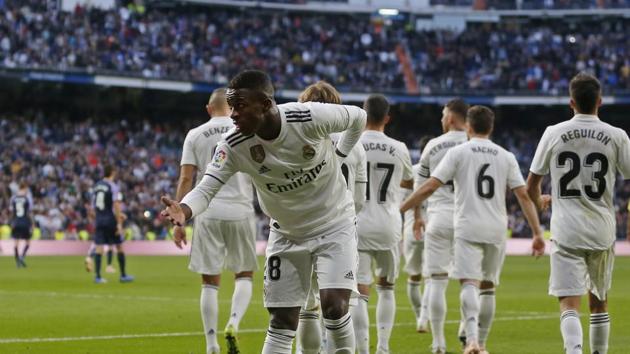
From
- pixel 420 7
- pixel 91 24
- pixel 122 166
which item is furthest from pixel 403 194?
pixel 420 7

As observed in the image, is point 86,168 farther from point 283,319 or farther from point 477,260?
point 283,319

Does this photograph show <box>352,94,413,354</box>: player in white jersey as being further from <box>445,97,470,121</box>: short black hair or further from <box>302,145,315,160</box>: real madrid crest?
<box>302,145,315,160</box>: real madrid crest

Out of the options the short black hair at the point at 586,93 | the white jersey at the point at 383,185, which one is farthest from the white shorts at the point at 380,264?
the short black hair at the point at 586,93

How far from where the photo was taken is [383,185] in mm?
11344

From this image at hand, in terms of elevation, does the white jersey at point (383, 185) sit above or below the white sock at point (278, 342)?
above

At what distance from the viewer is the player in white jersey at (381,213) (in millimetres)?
11109

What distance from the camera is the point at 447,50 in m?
62.6

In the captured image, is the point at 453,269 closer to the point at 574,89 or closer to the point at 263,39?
the point at 574,89

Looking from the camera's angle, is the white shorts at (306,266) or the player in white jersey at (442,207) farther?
the player in white jersey at (442,207)

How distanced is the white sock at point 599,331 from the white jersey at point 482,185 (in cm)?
249

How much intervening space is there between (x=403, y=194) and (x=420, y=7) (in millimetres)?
51379

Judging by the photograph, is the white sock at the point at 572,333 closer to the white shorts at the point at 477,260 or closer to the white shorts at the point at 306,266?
the white shorts at the point at 306,266

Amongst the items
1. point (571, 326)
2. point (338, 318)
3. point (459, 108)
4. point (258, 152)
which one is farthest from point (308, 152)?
point (459, 108)

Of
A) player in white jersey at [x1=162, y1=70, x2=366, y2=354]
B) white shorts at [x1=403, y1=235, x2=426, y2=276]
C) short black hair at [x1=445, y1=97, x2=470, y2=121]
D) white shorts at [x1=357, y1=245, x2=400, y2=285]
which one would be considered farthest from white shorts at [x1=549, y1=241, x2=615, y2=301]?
white shorts at [x1=403, y1=235, x2=426, y2=276]
